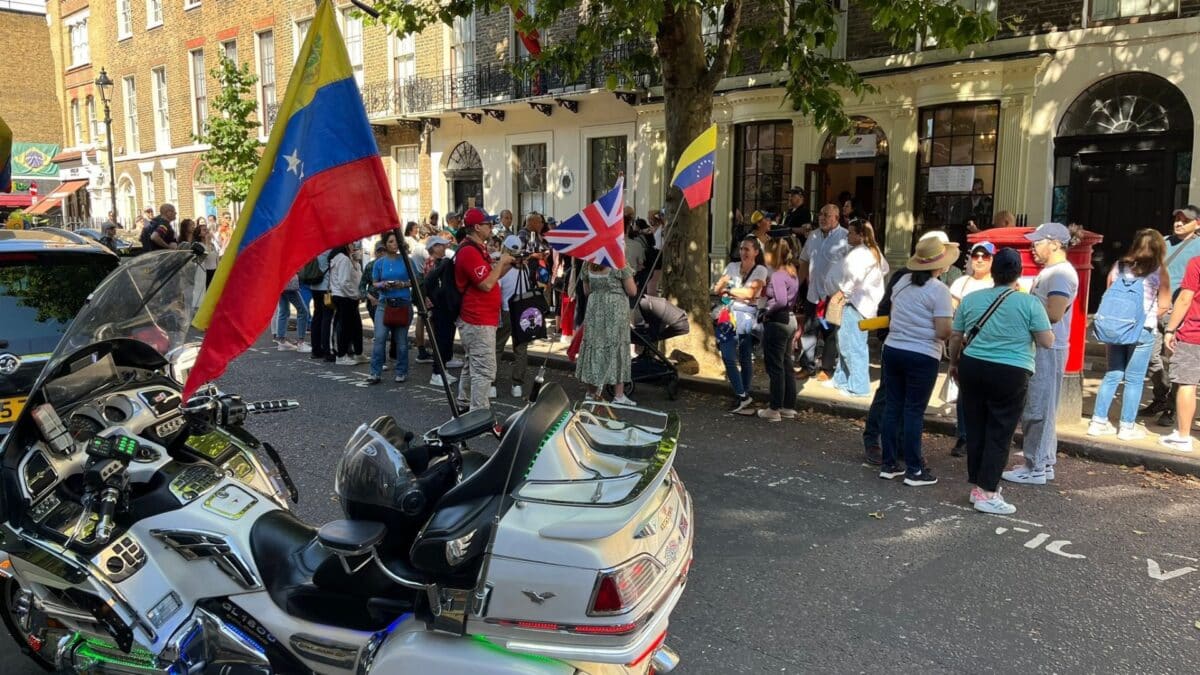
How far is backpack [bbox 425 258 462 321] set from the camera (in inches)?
313

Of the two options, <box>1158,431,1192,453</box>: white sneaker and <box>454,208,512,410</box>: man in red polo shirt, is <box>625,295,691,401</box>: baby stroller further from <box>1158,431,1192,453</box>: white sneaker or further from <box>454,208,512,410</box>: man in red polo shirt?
<box>1158,431,1192,453</box>: white sneaker

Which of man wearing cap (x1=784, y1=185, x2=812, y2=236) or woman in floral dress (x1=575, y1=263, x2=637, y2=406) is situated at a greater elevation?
man wearing cap (x1=784, y1=185, x2=812, y2=236)

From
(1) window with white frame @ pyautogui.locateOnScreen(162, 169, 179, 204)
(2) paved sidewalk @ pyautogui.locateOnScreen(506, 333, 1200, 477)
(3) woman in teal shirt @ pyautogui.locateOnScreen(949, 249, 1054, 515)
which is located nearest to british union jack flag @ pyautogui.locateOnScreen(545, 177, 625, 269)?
(2) paved sidewalk @ pyautogui.locateOnScreen(506, 333, 1200, 477)

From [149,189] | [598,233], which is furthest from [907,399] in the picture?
[149,189]

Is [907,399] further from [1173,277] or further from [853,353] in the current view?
[1173,277]

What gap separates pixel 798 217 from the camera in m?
12.7

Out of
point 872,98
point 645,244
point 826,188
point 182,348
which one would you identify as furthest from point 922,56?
point 182,348

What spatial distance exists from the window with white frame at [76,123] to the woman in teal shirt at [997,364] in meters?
44.1

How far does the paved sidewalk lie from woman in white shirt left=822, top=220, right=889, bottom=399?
0.97 feet

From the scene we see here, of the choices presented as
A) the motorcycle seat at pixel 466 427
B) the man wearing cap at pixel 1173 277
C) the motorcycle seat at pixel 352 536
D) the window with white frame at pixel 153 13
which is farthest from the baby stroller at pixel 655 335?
the window with white frame at pixel 153 13

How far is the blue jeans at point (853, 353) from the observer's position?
848cm

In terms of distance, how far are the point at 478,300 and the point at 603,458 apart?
5020mm

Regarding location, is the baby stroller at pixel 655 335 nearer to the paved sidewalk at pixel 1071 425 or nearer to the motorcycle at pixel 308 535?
the paved sidewalk at pixel 1071 425

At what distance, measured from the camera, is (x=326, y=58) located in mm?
3018
